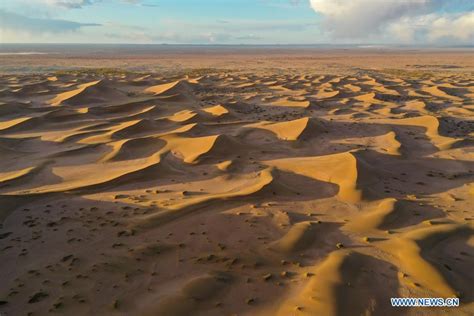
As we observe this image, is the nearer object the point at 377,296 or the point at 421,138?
the point at 377,296

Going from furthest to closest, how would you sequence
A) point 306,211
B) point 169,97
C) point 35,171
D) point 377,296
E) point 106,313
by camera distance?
point 169,97
point 35,171
point 306,211
point 377,296
point 106,313

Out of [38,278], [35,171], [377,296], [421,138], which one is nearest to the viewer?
[377,296]

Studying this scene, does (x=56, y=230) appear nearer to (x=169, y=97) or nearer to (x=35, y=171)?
(x=35, y=171)

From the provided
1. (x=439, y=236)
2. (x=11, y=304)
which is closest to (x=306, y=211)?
(x=439, y=236)

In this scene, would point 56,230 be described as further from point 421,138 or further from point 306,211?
point 421,138

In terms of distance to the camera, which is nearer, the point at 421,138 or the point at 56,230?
the point at 56,230

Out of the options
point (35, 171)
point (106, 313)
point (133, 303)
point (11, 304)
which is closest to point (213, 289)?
point (133, 303)
